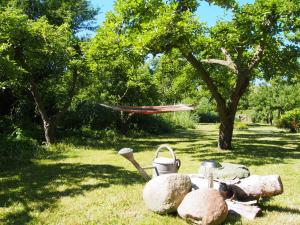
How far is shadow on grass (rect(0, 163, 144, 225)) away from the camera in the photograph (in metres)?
6.49

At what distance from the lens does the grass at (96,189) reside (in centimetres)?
579

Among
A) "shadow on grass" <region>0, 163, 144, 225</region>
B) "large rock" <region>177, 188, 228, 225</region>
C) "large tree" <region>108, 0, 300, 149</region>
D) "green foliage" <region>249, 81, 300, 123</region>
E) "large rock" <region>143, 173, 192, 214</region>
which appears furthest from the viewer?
"green foliage" <region>249, 81, 300, 123</region>

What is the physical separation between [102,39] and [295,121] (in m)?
19.6

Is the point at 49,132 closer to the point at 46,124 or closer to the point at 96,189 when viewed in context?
the point at 46,124

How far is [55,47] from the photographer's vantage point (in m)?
13.8

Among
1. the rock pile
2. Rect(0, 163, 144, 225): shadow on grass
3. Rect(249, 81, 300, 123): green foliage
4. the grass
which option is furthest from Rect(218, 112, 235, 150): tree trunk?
Rect(249, 81, 300, 123): green foliage

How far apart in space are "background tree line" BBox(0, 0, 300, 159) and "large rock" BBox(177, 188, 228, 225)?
219 inches

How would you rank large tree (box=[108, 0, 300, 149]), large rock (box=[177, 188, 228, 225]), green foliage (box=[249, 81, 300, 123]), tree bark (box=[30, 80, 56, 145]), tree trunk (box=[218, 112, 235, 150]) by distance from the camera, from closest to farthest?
large rock (box=[177, 188, 228, 225]), large tree (box=[108, 0, 300, 149]), tree trunk (box=[218, 112, 235, 150]), tree bark (box=[30, 80, 56, 145]), green foliage (box=[249, 81, 300, 123])

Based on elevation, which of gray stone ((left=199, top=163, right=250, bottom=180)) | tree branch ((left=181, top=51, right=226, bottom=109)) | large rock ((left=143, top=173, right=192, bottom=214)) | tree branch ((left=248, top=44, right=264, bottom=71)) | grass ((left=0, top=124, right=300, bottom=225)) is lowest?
grass ((left=0, top=124, right=300, bottom=225))

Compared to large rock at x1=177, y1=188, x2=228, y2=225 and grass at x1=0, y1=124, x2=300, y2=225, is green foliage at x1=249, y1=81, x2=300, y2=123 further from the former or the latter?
large rock at x1=177, y1=188, x2=228, y2=225

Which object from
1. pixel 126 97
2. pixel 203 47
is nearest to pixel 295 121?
pixel 126 97

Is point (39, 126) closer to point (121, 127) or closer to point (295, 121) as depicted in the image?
point (121, 127)

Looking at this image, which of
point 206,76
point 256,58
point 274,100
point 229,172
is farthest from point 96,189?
point 274,100

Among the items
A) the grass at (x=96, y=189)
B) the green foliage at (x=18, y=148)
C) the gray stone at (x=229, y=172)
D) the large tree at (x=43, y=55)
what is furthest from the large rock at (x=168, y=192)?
the green foliage at (x=18, y=148)
